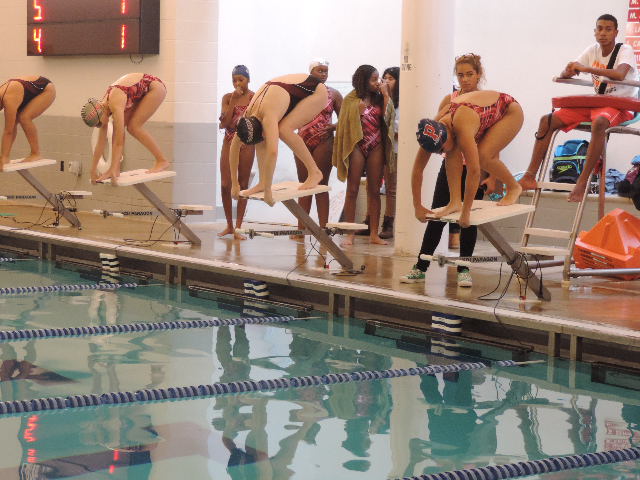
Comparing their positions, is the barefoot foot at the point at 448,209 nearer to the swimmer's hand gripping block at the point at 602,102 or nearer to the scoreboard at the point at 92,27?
the swimmer's hand gripping block at the point at 602,102

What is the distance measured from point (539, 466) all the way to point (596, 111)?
135 inches

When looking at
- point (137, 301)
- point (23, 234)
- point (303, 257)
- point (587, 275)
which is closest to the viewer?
point (587, 275)

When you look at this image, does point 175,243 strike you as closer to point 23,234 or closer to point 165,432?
point 23,234

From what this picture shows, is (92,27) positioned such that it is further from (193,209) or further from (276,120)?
(276,120)

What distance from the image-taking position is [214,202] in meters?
10.9

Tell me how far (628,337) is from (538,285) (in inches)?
40.5

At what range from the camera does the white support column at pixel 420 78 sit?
26.0 ft

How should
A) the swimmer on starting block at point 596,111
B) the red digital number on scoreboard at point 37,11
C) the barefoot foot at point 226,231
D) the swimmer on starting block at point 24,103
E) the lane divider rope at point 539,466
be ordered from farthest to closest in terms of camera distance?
the red digital number on scoreboard at point 37,11 < the swimmer on starting block at point 24,103 < the barefoot foot at point 226,231 < the swimmer on starting block at point 596,111 < the lane divider rope at point 539,466

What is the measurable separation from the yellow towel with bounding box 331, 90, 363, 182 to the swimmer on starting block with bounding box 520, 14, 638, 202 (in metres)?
2.13

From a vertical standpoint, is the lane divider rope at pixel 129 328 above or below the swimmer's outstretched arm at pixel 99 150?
below

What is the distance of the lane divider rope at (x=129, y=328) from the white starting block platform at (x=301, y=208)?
0.65m


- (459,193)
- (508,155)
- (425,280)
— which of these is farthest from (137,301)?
(508,155)

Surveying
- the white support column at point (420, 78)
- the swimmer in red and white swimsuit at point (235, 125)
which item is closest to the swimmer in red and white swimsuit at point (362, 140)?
the white support column at point (420, 78)

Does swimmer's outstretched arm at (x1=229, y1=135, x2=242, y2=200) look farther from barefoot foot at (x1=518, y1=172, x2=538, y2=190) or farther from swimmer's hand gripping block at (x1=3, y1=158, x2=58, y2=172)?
swimmer's hand gripping block at (x1=3, y1=158, x2=58, y2=172)
